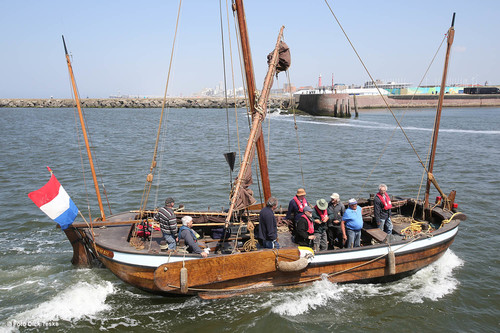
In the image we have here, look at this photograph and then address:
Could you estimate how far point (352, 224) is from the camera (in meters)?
Answer: 10.9

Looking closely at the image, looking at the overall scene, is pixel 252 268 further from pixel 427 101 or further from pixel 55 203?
pixel 427 101

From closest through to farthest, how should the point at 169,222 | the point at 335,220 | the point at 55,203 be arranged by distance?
1. the point at 169,222
2. the point at 55,203
3. the point at 335,220

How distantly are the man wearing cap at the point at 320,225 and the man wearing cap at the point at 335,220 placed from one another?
0.40 metres

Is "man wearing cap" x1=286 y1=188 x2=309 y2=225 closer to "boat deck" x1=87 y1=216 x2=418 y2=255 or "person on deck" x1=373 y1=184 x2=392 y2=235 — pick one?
"boat deck" x1=87 y1=216 x2=418 y2=255

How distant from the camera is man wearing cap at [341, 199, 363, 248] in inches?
430

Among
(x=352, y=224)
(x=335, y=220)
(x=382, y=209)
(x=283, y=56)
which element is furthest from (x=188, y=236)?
(x=283, y=56)

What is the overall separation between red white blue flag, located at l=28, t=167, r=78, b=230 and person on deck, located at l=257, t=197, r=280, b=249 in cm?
513

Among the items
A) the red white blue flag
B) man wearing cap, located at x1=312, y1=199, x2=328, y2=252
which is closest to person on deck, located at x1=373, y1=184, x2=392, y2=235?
man wearing cap, located at x1=312, y1=199, x2=328, y2=252

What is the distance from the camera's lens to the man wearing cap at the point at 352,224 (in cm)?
1091

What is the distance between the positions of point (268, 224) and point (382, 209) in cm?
424

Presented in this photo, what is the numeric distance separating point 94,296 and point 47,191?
122 inches

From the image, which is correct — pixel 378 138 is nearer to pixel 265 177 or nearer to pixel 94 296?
pixel 265 177

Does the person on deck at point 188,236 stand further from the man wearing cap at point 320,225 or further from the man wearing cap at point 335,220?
the man wearing cap at point 335,220

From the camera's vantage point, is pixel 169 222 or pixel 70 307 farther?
pixel 70 307
